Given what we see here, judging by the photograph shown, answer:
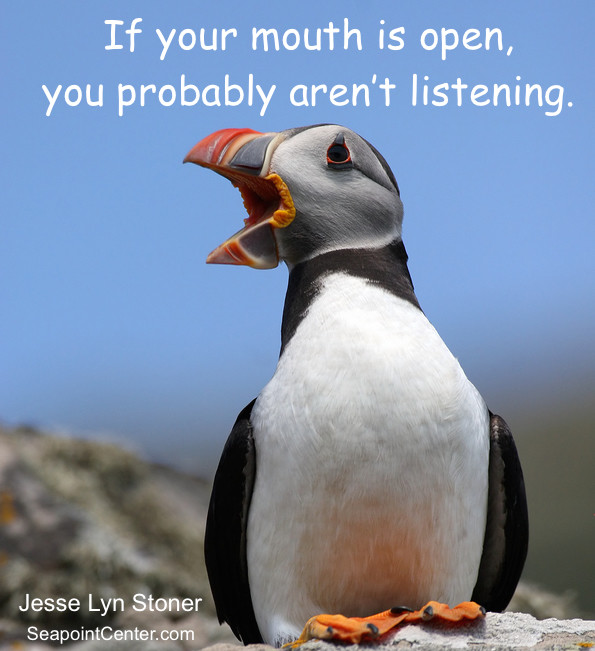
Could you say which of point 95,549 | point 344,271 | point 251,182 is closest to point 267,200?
point 251,182

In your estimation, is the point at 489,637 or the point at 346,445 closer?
the point at 489,637

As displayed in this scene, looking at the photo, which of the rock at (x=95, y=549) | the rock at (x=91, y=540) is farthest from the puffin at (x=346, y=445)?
the rock at (x=91, y=540)

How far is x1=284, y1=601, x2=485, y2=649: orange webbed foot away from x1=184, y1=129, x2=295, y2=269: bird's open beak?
1.90 meters

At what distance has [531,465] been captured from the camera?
32.2m

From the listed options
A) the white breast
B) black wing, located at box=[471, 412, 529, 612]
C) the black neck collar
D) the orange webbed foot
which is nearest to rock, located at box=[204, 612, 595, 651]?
the orange webbed foot

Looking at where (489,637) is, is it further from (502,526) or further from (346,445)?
(346,445)

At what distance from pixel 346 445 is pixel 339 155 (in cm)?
163

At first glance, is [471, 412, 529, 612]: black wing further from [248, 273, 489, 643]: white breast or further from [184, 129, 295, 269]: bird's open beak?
[184, 129, 295, 269]: bird's open beak

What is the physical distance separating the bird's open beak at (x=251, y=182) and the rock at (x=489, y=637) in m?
1.97

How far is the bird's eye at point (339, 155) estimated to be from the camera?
16.3ft

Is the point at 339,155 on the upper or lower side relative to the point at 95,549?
upper

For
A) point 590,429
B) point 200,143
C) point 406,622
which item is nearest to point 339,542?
point 406,622

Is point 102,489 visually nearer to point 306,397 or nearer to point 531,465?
point 306,397

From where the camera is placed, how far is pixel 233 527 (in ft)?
15.7
